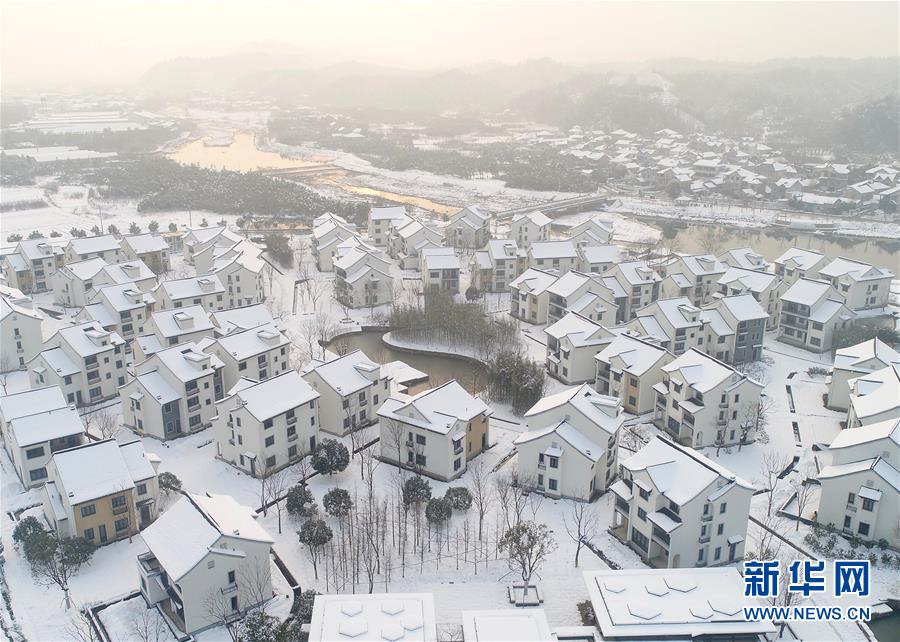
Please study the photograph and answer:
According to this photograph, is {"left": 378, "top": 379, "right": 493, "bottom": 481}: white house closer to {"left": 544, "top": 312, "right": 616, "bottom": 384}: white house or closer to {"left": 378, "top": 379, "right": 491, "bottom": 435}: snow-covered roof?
{"left": 378, "top": 379, "right": 491, "bottom": 435}: snow-covered roof

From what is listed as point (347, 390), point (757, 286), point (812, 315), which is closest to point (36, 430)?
point (347, 390)

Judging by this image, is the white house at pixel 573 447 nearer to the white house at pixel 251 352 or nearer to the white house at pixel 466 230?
the white house at pixel 251 352

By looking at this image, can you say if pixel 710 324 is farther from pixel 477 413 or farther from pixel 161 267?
pixel 161 267

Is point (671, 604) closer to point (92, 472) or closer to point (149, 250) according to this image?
point (92, 472)

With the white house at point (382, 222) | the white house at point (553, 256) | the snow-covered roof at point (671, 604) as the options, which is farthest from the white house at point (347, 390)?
the white house at point (382, 222)

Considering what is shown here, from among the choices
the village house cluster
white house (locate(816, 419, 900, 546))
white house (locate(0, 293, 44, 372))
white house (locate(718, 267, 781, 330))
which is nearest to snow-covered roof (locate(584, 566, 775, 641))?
the village house cluster

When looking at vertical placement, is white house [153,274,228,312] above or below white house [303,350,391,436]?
above
